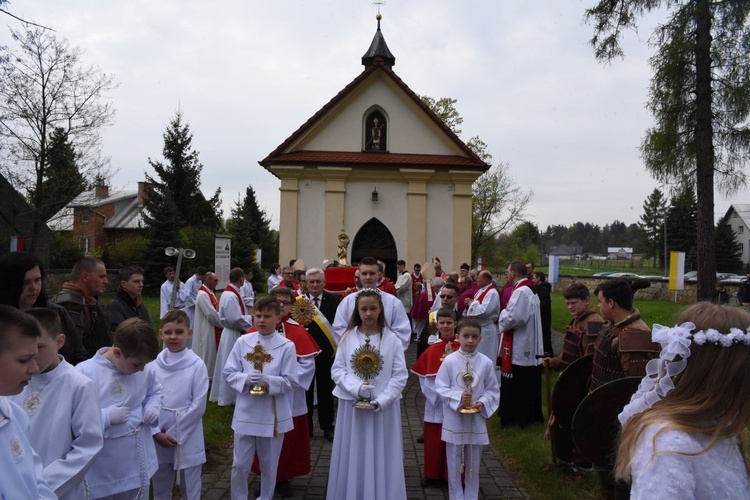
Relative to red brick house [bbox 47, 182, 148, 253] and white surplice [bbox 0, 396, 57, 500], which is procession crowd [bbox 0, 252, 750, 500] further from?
red brick house [bbox 47, 182, 148, 253]

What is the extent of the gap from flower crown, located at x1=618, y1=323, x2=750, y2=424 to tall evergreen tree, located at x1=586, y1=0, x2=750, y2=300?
497 inches

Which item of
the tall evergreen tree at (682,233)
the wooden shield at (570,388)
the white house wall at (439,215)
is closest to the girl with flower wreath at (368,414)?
the wooden shield at (570,388)

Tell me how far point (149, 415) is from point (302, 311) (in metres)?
3.43

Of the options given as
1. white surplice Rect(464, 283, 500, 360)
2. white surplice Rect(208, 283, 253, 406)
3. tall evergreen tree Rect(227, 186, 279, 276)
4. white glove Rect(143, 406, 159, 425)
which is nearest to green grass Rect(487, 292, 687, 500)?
white surplice Rect(464, 283, 500, 360)

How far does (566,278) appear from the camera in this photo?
1778 inches

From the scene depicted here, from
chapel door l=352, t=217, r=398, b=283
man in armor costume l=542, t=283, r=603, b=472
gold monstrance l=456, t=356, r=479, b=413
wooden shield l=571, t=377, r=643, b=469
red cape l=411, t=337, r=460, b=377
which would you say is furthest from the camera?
chapel door l=352, t=217, r=398, b=283

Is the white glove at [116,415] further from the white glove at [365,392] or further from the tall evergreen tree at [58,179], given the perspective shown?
the tall evergreen tree at [58,179]

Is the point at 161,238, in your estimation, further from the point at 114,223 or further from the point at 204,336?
the point at 114,223

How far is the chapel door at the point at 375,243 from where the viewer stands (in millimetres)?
22516

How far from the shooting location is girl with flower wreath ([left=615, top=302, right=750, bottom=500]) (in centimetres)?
187

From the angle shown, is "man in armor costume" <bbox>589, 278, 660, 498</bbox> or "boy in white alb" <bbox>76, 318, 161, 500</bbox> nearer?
"boy in white alb" <bbox>76, 318, 161, 500</bbox>

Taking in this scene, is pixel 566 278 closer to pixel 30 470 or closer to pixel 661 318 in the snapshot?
pixel 661 318

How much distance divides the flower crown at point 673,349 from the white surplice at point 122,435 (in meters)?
3.11

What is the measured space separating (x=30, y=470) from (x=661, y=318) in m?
25.5
